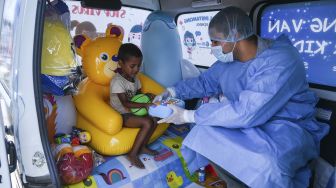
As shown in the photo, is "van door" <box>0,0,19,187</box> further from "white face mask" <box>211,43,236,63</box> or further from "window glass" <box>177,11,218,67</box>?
"window glass" <box>177,11,218,67</box>

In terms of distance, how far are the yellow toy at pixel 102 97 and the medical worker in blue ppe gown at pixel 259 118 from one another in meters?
0.44

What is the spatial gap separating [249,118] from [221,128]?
0.72ft

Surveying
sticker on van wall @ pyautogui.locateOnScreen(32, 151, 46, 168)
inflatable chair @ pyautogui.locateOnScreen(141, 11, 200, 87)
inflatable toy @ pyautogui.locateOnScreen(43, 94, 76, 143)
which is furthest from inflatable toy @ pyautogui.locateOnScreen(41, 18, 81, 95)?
inflatable chair @ pyautogui.locateOnScreen(141, 11, 200, 87)

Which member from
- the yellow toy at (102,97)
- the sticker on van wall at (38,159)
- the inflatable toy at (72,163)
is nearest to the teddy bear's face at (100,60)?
the yellow toy at (102,97)

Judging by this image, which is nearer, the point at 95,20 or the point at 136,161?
the point at 136,161

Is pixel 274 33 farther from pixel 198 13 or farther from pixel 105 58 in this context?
pixel 105 58

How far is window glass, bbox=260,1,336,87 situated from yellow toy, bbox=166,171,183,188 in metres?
1.20

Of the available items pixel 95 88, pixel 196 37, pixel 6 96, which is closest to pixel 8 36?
pixel 6 96

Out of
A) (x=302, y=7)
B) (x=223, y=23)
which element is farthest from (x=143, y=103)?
(x=302, y=7)

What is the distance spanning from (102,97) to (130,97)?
27cm

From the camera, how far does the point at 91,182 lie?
1.84 metres

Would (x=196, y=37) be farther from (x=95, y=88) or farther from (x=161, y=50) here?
(x=95, y=88)

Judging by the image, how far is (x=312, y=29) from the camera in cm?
211

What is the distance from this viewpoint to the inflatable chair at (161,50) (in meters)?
2.81
